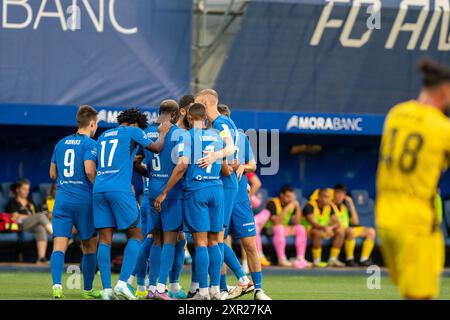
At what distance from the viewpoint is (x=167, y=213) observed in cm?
1071

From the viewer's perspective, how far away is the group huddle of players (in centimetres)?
1046

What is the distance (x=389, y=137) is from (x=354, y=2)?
12.0m

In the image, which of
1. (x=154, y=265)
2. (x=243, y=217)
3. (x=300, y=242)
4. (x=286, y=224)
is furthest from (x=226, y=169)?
(x=286, y=224)

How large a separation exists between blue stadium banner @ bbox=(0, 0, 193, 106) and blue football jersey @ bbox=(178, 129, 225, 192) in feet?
22.4

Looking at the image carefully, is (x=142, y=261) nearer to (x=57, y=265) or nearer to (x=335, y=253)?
(x=57, y=265)

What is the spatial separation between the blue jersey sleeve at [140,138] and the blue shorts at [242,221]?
4.37 feet

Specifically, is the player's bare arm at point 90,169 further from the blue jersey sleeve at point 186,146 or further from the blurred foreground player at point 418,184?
the blurred foreground player at point 418,184

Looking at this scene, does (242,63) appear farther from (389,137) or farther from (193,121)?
(389,137)

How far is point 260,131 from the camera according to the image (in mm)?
17203

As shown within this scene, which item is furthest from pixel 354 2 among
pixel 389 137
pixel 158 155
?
pixel 389 137

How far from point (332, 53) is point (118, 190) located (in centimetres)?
860

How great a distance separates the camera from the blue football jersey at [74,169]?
10.9 meters

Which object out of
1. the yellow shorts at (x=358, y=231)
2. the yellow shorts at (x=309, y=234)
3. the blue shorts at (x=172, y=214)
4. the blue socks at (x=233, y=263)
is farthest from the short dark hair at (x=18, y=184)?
the blue shorts at (x=172, y=214)

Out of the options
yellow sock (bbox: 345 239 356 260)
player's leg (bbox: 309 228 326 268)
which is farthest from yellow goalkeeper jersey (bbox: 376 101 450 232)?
yellow sock (bbox: 345 239 356 260)
